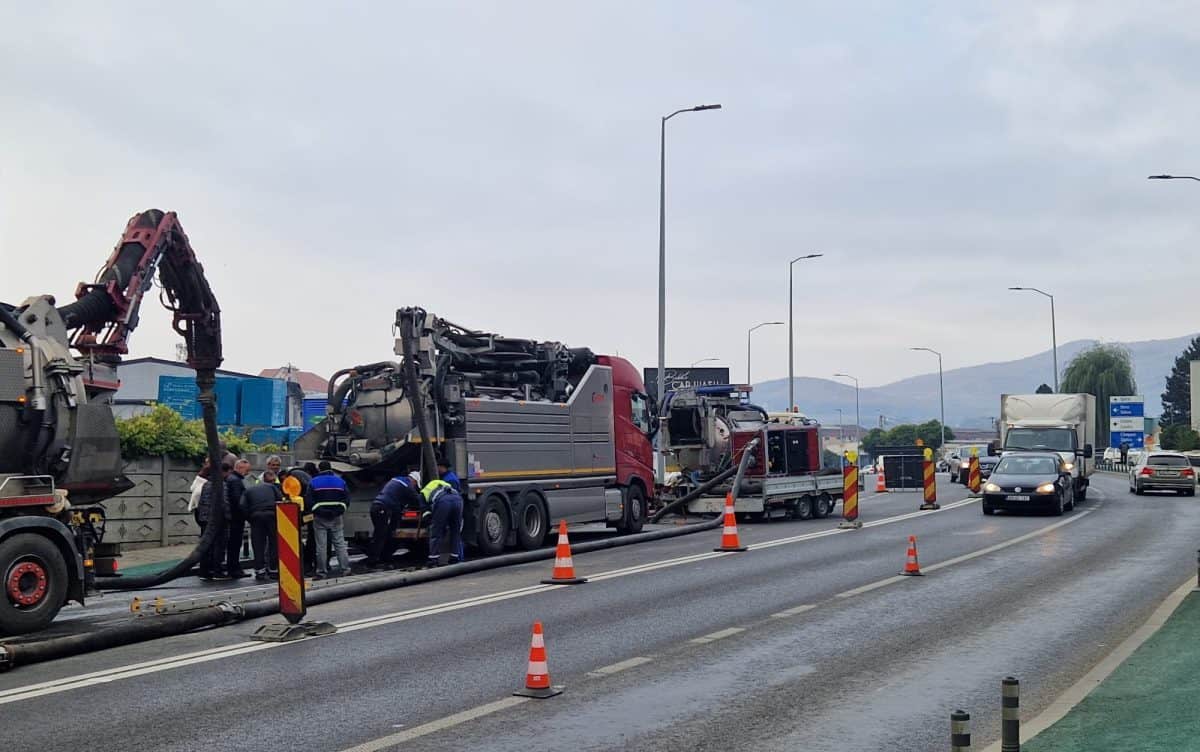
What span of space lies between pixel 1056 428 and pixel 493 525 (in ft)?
69.9

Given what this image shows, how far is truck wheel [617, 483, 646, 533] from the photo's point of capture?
23.5m

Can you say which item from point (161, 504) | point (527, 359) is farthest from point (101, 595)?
point (527, 359)

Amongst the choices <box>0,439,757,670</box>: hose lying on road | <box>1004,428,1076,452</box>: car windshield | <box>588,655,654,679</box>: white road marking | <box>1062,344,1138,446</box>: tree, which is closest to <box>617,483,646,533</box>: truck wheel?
<box>0,439,757,670</box>: hose lying on road

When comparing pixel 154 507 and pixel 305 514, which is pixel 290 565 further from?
pixel 154 507

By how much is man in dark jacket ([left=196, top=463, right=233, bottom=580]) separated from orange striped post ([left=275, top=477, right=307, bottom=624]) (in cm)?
427

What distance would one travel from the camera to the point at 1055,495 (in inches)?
1077

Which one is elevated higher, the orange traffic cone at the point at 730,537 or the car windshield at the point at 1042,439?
the car windshield at the point at 1042,439

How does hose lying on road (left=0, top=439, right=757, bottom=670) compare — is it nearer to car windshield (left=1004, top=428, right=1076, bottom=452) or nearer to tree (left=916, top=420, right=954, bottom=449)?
car windshield (left=1004, top=428, right=1076, bottom=452)

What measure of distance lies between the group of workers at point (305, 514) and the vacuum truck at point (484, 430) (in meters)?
0.75

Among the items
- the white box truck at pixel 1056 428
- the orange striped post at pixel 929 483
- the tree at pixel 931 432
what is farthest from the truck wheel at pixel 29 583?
the tree at pixel 931 432

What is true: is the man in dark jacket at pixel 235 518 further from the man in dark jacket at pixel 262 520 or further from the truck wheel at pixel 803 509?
the truck wheel at pixel 803 509

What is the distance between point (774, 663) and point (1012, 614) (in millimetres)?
3969

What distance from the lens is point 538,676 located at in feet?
28.9

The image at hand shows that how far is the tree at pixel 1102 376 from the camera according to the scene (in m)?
107
